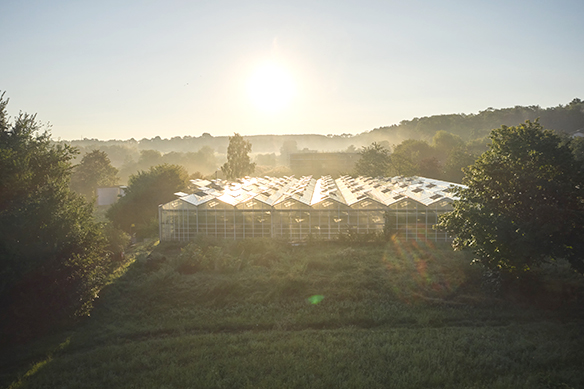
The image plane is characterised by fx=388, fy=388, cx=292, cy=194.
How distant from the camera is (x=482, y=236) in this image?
1223cm

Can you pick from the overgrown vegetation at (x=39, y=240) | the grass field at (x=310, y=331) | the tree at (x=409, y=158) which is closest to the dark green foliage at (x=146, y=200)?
the grass field at (x=310, y=331)

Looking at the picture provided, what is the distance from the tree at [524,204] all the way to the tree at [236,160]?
46267 millimetres

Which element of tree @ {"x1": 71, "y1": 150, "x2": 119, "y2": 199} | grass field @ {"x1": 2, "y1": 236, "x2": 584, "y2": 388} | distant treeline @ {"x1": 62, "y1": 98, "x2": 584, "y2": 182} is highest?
distant treeline @ {"x1": 62, "y1": 98, "x2": 584, "y2": 182}

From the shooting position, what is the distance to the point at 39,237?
1135cm

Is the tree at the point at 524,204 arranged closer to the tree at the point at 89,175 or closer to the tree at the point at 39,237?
the tree at the point at 39,237

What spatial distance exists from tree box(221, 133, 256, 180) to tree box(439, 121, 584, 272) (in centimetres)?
4627

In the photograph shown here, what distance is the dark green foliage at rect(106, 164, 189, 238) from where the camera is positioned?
2934 cm

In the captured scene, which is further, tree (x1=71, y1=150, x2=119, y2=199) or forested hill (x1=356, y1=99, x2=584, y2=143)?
forested hill (x1=356, y1=99, x2=584, y2=143)

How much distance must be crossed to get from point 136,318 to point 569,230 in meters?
13.4

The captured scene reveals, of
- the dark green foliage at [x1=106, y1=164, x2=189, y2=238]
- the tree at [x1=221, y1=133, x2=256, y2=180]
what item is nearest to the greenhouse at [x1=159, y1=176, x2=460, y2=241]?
the dark green foliage at [x1=106, y1=164, x2=189, y2=238]

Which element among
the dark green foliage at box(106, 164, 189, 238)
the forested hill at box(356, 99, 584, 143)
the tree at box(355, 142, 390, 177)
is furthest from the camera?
the forested hill at box(356, 99, 584, 143)

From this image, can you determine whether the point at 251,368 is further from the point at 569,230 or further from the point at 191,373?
the point at 569,230

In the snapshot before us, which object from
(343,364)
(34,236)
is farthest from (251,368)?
(34,236)

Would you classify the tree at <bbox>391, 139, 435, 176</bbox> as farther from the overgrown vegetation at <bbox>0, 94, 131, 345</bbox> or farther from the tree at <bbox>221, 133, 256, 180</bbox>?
the overgrown vegetation at <bbox>0, 94, 131, 345</bbox>
